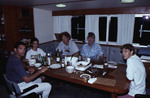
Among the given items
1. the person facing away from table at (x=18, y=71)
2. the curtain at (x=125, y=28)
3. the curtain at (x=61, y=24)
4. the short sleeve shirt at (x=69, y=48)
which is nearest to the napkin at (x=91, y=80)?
the person facing away from table at (x=18, y=71)

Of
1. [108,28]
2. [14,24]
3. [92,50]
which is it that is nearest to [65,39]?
[92,50]

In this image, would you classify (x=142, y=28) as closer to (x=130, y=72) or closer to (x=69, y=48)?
(x=69, y=48)

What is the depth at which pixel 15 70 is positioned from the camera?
1.98m

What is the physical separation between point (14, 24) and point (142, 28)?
163 inches

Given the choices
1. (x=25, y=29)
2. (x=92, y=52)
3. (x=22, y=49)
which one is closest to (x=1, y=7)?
(x=25, y=29)

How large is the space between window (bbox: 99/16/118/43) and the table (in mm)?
2405

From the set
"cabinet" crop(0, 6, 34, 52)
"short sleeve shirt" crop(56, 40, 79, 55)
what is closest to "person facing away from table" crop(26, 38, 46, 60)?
A: "short sleeve shirt" crop(56, 40, 79, 55)

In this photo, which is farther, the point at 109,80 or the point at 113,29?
the point at 113,29

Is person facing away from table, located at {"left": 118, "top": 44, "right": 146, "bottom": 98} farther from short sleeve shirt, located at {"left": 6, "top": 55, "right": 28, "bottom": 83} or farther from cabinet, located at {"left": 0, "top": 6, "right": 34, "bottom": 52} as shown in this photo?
cabinet, located at {"left": 0, "top": 6, "right": 34, "bottom": 52}

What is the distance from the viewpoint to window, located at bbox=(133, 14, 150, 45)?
408cm

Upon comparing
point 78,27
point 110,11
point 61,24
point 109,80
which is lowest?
point 109,80

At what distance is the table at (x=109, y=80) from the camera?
1635 mm

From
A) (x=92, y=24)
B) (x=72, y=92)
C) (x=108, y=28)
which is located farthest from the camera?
(x=92, y=24)

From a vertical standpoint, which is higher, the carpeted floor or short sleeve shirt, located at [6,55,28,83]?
short sleeve shirt, located at [6,55,28,83]
